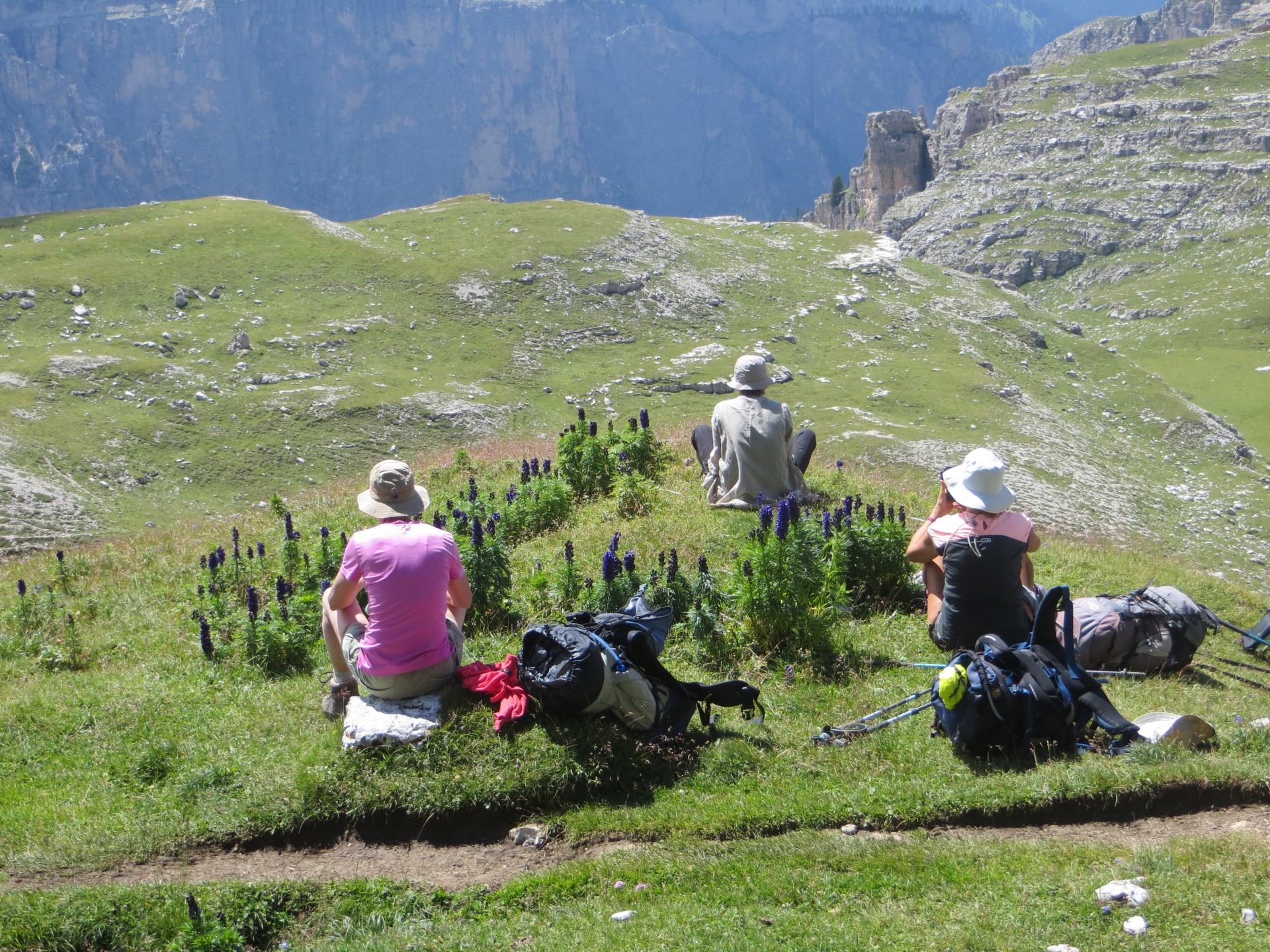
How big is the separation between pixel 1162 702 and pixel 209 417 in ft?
86.8

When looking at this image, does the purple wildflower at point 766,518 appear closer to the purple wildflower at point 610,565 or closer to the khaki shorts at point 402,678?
the purple wildflower at point 610,565

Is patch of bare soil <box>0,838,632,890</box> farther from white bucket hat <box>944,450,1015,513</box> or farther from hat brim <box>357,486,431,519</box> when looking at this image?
white bucket hat <box>944,450,1015,513</box>

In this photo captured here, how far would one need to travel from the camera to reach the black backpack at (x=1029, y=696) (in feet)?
21.7

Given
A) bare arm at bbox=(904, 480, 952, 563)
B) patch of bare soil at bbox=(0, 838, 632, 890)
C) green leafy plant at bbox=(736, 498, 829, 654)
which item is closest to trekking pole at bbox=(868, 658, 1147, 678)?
green leafy plant at bbox=(736, 498, 829, 654)

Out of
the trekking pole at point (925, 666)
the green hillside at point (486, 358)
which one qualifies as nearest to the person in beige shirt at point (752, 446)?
the trekking pole at point (925, 666)

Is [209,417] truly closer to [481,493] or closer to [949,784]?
[481,493]

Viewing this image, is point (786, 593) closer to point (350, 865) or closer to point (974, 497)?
point (974, 497)

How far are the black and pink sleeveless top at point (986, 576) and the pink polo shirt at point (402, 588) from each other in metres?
4.07

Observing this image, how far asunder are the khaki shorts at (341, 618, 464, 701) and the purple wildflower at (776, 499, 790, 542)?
300cm

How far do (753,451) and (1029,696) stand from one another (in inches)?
224

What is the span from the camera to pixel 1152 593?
8.96 metres

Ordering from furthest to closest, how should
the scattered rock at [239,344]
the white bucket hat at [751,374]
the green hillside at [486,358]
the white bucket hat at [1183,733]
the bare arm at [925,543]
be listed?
the scattered rock at [239,344] < the green hillside at [486,358] < the white bucket hat at [751,374] < the bare arm at [925,543] < the white bucket hat at [1183,733]

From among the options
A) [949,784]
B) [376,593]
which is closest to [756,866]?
[949,784]

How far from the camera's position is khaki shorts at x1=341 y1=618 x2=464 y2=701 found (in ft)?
23.4
